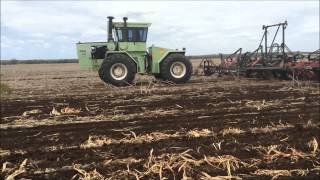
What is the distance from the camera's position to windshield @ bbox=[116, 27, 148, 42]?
18203 millimetres

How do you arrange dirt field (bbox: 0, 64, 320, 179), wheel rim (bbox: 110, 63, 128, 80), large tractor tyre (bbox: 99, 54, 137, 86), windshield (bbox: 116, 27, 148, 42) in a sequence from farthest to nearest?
windshield (bbox: 116, 27, 148, 42), wheel rim (bbox: 110, 63, 128, 80), large tractor tyre (bbox: 99, 54, 137, 86), dirt field (bbox: 0, 64, 320, 179)

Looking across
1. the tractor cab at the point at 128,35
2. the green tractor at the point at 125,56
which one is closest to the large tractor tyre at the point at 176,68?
the green tractor at the point at 125,56

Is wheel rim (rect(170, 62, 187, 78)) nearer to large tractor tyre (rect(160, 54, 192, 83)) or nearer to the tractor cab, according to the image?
large tractor tyre (rect(160, 54, 192, 83))

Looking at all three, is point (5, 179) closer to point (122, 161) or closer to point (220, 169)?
point (122, 161)

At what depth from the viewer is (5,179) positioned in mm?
5656

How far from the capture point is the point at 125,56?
18078 mm

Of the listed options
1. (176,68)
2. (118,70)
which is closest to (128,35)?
(118,70)

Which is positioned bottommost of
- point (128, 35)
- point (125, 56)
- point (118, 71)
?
point (118, 71)

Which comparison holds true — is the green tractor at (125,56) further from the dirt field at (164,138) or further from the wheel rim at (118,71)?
the dirt field at (164,138)

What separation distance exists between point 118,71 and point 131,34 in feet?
4.70

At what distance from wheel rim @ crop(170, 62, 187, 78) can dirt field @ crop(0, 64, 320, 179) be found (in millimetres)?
5825

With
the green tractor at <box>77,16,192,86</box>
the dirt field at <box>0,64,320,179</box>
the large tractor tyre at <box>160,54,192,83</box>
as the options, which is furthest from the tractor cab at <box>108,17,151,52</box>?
the dirt field at <box>0,64,320,179</box>

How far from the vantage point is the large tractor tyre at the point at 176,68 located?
18719 mm

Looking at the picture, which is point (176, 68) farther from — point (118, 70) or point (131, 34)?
point (118, 70)
